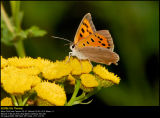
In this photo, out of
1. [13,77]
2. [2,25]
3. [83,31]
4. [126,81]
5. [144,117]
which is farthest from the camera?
[126,81]

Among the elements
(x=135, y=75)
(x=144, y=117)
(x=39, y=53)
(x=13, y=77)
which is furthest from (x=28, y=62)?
(x=135, y=75)

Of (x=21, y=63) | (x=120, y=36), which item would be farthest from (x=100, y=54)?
(x=120, y=36)

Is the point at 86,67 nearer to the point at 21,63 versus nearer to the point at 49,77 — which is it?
the point at 49,77

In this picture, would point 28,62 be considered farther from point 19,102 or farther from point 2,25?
point 2,25

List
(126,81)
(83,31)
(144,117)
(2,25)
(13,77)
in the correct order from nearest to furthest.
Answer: (13,77) → (144,117) → (83,31) → (2,25) → (126,81)

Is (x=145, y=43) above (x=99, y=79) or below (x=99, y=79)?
below

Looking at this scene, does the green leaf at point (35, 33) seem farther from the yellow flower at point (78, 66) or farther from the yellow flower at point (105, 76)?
the yellow flower at point (105, 76)

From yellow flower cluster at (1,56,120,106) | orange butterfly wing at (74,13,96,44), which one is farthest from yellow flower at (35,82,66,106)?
orange butterfly wing at (74,13,96,44)

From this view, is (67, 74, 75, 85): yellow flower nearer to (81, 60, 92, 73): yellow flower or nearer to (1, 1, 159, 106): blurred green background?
(81, 60, 92, 73): yellow flower
